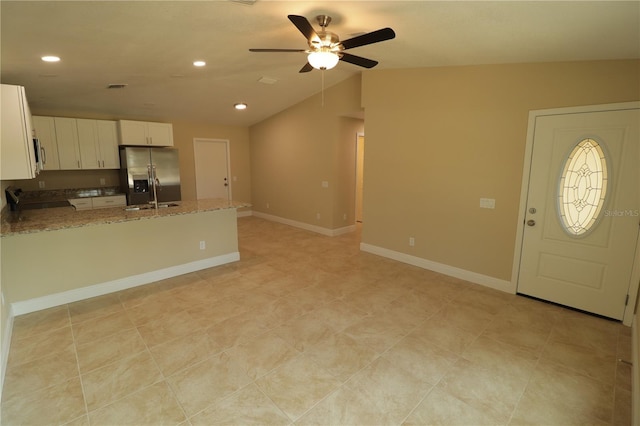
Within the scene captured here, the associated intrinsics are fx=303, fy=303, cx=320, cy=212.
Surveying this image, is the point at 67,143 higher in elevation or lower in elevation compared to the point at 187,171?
higher

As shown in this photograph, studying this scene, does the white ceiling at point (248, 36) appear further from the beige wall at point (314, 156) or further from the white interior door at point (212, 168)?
the white interior door at point (212, 168)

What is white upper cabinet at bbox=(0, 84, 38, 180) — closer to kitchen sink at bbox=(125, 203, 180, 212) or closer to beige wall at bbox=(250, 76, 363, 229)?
kitchen sink at bbox=(125, 203, 180, 212)

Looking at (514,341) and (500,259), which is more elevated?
(500,259)

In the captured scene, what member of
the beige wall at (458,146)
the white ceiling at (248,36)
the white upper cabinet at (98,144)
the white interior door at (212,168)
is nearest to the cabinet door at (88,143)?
the white upper cabinet at (98,144)

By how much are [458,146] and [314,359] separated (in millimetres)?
3060

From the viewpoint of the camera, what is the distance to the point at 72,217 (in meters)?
3.24

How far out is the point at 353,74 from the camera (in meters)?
5.09

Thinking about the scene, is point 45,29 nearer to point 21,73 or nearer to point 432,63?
point 21,73

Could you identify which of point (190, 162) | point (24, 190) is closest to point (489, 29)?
point (190, 162)

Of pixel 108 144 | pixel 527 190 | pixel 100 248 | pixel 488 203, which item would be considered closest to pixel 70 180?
pixel 108 144

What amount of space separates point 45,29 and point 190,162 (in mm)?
4575

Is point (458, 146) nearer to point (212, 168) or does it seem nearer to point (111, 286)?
point (111, 286)

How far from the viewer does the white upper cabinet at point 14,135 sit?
2.54 meters

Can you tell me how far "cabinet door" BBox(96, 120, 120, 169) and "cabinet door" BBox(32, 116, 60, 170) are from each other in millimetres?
627
